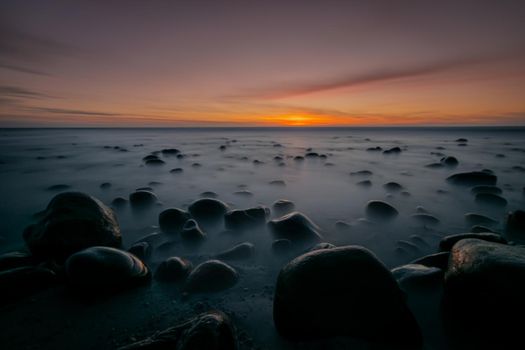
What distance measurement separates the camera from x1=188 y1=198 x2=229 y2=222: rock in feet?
17.1

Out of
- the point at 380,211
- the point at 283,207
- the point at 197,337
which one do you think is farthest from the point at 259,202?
the point at 197,337

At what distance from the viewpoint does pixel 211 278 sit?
2.98 meters

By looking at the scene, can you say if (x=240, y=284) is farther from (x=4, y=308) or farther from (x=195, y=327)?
(x=4, y=308)

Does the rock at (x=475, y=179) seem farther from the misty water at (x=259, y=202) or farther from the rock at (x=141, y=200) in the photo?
the rock at (x=141, y=200)

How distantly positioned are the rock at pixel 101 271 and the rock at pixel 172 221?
1617mm

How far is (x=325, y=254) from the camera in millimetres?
2445

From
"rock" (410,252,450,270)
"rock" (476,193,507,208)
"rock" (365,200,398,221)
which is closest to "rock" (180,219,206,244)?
"rock" (410,252,450,270)

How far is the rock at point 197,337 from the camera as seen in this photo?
6.04 feet

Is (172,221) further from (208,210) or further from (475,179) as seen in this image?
(475,179)

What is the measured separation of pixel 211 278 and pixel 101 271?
1.18 metres

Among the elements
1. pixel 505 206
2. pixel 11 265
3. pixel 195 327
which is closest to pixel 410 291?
pixel 195 327

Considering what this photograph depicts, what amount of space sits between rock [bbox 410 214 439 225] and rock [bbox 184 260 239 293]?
13.1 feet

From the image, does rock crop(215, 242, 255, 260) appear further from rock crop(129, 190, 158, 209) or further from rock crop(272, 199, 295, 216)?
rock crop(129, 190, 158, 209)

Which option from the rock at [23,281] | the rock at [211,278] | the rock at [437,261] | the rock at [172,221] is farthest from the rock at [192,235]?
the rock at [437,261]
